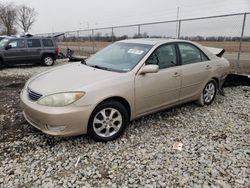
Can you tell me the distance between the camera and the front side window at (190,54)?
14.7ft

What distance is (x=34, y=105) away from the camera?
3.23 meters

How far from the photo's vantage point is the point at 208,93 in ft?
17.0

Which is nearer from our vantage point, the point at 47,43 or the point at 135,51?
the point at 135,51

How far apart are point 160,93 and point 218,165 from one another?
5.01ft

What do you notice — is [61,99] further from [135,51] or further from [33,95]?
[135,51]

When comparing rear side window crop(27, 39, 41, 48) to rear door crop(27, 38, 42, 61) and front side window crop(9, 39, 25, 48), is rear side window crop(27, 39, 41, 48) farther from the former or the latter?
front side window crop(9, 39, 25, 48)

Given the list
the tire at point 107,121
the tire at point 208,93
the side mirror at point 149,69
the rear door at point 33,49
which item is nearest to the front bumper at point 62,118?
the tire at point 107,121

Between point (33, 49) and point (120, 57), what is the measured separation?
8.95 metres

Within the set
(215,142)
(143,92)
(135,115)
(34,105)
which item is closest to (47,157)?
(34,105)

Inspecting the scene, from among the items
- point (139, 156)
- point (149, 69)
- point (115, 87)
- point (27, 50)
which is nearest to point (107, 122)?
point (115, 87)

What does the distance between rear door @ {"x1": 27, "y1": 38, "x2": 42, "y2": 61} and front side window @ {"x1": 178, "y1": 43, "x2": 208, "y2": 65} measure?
924 cm

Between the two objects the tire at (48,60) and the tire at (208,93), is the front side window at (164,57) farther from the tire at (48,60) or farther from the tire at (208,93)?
the tire at (48,60)

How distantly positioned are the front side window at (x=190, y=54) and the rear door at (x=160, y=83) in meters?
0.22

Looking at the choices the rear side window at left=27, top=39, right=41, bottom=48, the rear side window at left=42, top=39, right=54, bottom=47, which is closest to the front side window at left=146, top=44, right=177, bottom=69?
the rear side window at left=27, top=39, right=41, bottom=48
